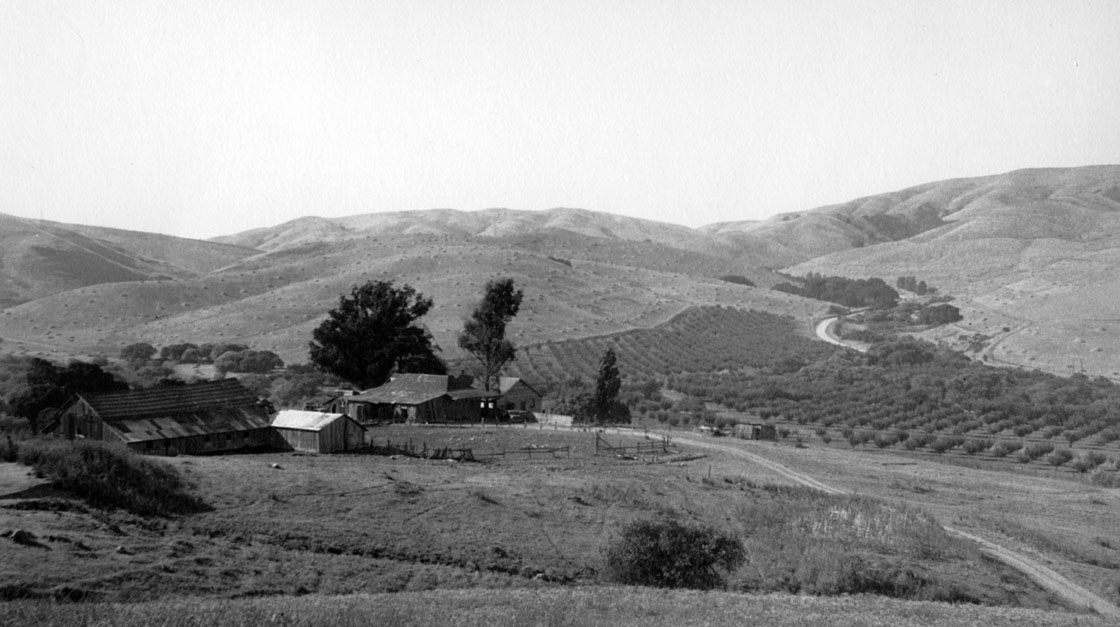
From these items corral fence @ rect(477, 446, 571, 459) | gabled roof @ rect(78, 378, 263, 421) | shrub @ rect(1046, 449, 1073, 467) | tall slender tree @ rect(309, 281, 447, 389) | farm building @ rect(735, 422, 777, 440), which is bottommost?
shrub @ rect(1046, 449, 1073, 467)

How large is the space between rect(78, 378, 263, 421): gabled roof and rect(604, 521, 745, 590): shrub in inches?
1067

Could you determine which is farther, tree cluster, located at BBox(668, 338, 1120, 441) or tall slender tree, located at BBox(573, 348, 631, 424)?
tree cluster, located at BBox(668, 338, 1120, 441)

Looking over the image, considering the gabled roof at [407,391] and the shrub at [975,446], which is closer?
the shrub at [975,446]

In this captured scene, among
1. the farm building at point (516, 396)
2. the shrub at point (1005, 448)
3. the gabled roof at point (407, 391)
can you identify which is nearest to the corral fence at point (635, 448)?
the gabled roof at point (407, 391)

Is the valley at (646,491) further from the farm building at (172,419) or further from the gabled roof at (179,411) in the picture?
the gabled roof at (179,411)

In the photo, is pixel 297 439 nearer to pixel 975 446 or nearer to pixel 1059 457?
pixel 975 446

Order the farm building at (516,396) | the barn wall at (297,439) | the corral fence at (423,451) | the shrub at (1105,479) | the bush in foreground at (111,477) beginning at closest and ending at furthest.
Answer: the bush in foreground at (111,477) < the barn wall at (297,439) < the corral fence at (423,451) < the shrub at (1105,479) < the farm building at (516,396)

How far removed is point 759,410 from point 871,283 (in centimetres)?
11062

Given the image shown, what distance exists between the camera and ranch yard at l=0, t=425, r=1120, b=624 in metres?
20.9

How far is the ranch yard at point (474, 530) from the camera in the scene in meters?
20.9

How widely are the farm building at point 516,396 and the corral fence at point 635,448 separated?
16.1m

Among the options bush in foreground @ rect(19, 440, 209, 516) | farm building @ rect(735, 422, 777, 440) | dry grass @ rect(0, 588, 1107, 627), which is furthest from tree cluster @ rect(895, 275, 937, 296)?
bush in foreground @ rect(19, 440, 209, 516)

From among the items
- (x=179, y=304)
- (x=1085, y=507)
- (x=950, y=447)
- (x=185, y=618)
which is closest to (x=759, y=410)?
(x=950, y=447)

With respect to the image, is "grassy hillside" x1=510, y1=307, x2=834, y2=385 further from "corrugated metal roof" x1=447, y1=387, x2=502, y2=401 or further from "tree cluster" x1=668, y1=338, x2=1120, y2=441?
"corrugated metal roof" x1=447, y1=387, x2=502, y2=401
